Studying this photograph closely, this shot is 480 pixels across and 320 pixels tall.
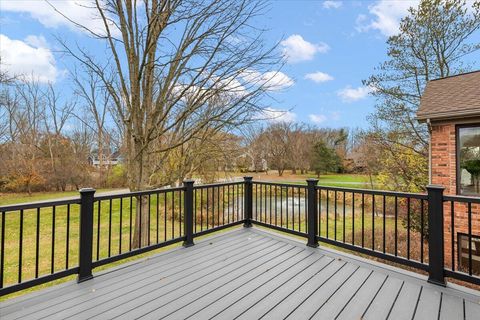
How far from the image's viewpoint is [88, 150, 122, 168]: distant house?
17034mm

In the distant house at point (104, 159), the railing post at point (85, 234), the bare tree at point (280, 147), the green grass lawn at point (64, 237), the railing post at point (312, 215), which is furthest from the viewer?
the bare tree at point (280, 147)

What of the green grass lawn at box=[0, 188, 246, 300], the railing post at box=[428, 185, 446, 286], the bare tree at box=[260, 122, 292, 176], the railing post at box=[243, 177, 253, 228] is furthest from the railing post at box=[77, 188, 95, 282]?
the bare tree at box=[260, 122, 292, 176]

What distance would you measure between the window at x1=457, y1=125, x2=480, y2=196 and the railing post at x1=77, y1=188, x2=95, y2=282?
6437 mm

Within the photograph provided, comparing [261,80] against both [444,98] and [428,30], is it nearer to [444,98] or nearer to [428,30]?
[444,98]

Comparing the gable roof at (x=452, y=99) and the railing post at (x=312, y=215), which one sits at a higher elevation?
the gable roof at (x=452, y=99)

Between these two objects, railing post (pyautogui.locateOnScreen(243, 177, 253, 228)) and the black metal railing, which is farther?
railing post (pyautogui.locateOnScreen(243, 177, 253, 228))

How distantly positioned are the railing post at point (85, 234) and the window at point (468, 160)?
6437 millimetres

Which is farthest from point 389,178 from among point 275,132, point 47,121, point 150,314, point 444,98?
point 47,121

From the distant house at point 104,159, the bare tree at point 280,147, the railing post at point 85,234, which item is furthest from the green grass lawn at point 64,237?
the bare tree at point 280,147

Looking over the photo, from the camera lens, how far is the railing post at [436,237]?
93.0 inches

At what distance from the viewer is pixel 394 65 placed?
9047 mm

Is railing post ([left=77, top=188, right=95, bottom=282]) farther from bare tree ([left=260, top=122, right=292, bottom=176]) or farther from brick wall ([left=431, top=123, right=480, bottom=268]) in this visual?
bare tree ([left=260, top=122, right=292, bottom=176])

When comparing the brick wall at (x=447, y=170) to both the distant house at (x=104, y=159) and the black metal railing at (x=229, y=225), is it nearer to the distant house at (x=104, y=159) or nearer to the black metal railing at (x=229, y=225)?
the black metal railing at (x=229, y=225)

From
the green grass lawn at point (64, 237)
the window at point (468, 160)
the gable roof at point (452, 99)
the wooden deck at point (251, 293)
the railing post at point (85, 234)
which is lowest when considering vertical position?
the green grass lawn at point (64, 237)
